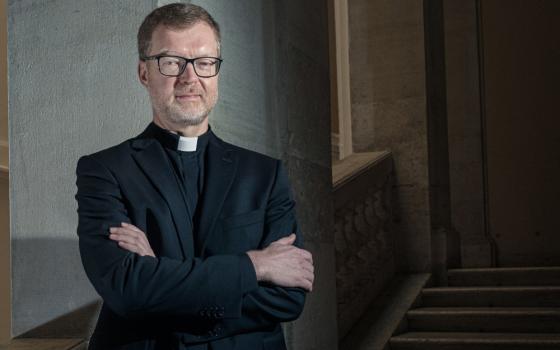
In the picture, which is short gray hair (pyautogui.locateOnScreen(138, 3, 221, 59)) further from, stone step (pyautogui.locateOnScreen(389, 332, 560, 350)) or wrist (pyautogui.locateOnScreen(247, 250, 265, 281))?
stone step (pyautogui.locateOnScreen(389, 332, 560, 350))

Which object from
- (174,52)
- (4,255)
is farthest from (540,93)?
(174,52)

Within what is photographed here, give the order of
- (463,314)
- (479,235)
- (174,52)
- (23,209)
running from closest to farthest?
(174,52) → (23,209) → (463,314) → (479,235)

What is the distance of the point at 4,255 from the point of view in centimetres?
756

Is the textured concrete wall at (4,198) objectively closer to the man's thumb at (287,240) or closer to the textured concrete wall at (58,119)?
the textured concrete wall at (58,119)

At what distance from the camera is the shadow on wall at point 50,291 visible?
2791 mm

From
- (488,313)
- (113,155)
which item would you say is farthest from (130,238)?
(488,313)

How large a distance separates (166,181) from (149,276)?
9.9 inches

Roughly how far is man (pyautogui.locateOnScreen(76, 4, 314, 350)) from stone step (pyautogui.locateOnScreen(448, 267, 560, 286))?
5505mm

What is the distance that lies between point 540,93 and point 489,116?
535mm

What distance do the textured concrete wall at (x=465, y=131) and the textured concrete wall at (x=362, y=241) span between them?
1.29 metres

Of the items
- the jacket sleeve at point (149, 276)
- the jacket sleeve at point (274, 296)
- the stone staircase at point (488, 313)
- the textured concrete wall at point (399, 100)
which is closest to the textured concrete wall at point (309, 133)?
the jacket sleeve at point (274, 296)

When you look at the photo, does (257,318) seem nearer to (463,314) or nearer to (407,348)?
(407,348)

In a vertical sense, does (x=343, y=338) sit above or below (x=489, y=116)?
below

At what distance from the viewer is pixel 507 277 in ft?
23.9
